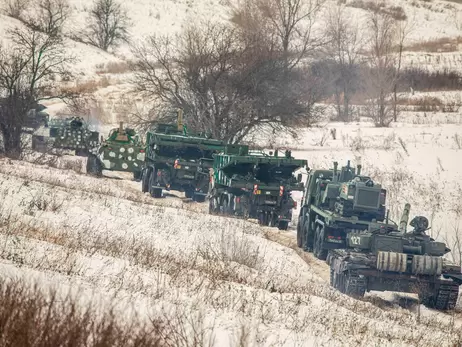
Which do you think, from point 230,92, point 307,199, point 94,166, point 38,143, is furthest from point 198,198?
point 38,143

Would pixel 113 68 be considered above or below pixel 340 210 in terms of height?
above

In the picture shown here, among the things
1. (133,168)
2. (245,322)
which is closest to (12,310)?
(245,322)

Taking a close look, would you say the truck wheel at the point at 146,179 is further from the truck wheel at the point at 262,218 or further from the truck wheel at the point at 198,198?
the truck wheel at the point at 262,218

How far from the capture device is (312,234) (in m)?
20.3

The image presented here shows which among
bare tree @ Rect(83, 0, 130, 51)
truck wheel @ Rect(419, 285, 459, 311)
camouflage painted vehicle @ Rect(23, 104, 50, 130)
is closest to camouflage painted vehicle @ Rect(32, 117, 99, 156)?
camouflage painted vehicle @ Rect(23, 104, 50, 130)

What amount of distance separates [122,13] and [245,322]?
74.9m

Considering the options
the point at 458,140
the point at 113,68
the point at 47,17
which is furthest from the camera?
the point at 113,68

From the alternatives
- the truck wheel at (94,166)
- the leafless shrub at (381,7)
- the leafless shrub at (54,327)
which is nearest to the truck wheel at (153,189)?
the truck wheel at (94,166)

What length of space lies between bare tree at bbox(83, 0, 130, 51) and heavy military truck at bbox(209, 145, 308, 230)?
5284 cm

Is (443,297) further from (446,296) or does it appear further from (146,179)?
(146,179)

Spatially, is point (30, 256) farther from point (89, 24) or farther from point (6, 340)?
point (89, 24)

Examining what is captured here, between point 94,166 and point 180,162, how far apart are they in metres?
6.59

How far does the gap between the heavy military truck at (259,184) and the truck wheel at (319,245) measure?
134 inches

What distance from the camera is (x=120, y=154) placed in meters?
31.4
